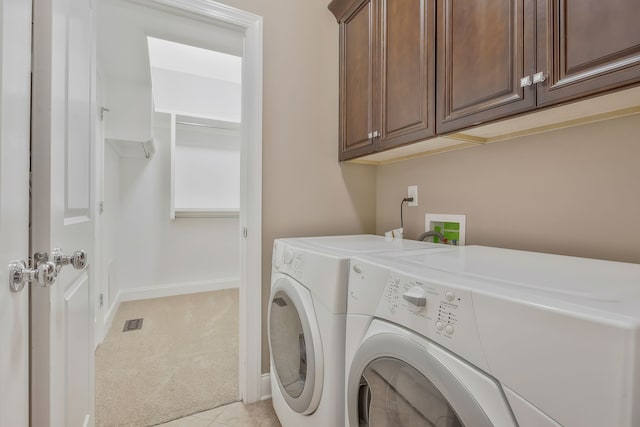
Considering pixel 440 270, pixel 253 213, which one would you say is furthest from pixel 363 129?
pixel 440 270

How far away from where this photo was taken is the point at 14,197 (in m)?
0.59

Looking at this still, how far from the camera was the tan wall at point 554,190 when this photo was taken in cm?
89

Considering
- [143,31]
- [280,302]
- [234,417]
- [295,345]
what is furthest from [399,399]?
[143,31]

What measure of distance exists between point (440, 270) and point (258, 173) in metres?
1.14

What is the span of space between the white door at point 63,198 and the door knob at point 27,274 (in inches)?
3.4

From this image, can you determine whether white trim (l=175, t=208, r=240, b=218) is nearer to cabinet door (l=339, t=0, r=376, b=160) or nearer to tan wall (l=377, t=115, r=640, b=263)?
cabinet door (l=339, t=0, r=376, b=160)

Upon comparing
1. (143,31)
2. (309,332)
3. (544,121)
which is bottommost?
(309,332)

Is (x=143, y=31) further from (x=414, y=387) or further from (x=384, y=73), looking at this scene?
(x=414, y=387)

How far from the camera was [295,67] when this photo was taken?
169 centimetres

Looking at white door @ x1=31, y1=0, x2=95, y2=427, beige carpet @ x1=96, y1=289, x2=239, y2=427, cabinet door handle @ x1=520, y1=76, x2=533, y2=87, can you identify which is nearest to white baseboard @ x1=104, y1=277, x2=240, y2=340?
beige carpet @ x1=96, y1=289, x2=239, y2=427

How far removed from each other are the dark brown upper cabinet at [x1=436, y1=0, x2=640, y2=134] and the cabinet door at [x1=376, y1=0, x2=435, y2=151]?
0.05 metres

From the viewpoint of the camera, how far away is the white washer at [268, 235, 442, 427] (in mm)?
904

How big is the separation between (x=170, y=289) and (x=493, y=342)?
3.53 meters

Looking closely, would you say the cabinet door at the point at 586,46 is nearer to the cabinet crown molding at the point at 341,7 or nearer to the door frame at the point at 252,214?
the cabinet crown molding at the point at 341,7
